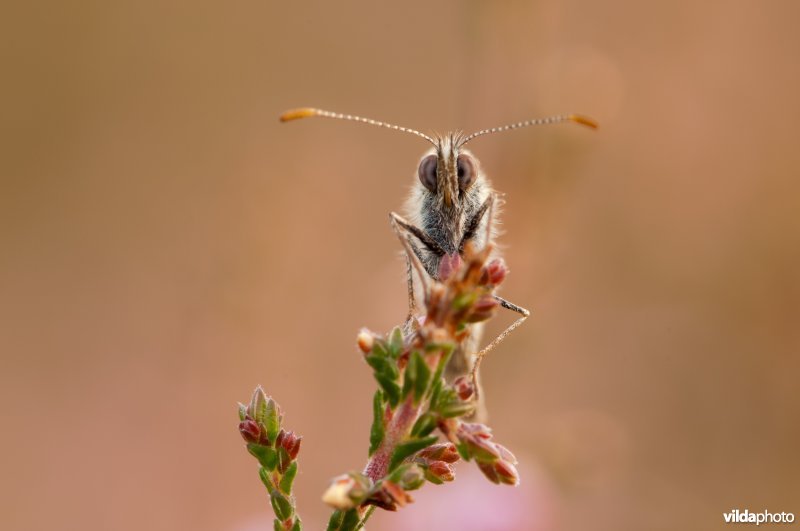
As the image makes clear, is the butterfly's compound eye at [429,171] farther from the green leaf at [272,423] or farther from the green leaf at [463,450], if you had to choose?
the green leaf at [463,450]

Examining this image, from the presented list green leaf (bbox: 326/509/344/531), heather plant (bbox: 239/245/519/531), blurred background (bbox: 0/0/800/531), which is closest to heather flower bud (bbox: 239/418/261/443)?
heather plant (bbox: 239/245/519/531)

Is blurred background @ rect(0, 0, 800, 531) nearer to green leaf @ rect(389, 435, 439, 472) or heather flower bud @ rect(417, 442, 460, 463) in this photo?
heather flower bud @ rect(417, 442, 460, 463)

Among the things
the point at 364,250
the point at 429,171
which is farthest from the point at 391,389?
the point at 364,250

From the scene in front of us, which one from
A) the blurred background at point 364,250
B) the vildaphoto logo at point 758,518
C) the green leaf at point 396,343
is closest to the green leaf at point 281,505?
the green leaf at point 396,343

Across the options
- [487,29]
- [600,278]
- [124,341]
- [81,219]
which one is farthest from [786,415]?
[81,219]

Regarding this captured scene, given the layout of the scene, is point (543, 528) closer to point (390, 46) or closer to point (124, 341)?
point (124, 341)

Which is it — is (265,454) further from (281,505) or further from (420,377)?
(420,377)
